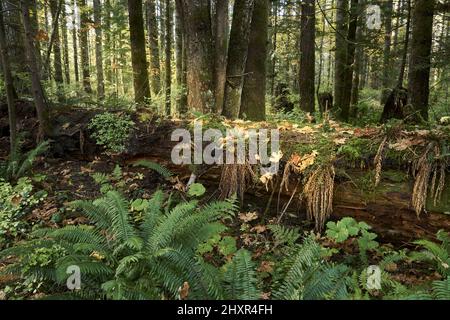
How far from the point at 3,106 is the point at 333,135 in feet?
19.9

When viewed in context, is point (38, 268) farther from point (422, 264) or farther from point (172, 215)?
point (422, 264)

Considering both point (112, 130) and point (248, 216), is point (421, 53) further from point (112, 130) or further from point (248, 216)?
point (112, 130)

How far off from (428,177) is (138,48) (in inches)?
259

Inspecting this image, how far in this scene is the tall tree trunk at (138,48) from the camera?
8.14 metres

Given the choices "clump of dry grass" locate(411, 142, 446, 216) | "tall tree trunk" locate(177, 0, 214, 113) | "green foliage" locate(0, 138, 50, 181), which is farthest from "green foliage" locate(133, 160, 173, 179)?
"clump of dry grass" locate(411, 142, 446, 216)

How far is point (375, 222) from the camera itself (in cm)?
417

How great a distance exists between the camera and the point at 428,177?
384 centimetres

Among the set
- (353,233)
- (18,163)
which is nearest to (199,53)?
(18,163)

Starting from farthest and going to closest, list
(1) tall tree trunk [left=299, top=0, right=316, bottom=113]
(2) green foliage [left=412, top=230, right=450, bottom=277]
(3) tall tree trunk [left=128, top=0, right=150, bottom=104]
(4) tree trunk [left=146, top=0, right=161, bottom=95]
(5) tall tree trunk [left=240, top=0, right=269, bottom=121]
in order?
(4) tree trunk [left=146, top=0, right=161, bottom=95] < (1) tall tree trunk [left=299, top=0, right=316, bottom=113] < (3) tall tree trunk [left=128, top=0, right=150, bottom=104] < (5) tall tree trunk [left=240, top=0, right=269, bottom=121] < (2) green foliage [left=412, top=230, right=450, bottom=277]

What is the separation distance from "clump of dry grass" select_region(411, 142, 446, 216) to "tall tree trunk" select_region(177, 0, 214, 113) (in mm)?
3161

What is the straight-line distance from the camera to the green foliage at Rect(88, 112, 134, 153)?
5680mm

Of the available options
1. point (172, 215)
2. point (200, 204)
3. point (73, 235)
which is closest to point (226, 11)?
point (200, 204)

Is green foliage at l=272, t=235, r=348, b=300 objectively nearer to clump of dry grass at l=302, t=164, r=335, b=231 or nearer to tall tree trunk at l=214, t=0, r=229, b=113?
clump of dry grass at l=302, t=164, r=335, b=231
